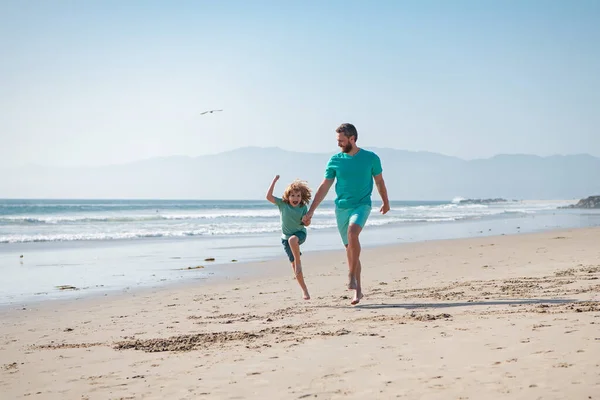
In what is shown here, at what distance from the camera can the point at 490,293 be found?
7379mm

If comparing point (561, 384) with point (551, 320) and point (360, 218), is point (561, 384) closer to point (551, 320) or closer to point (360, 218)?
point (551, 320)

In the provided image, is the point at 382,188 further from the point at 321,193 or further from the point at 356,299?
the point at 356,299

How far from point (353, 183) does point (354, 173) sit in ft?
0.40

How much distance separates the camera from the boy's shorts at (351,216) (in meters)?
7.17

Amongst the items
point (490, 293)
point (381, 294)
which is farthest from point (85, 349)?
point (490, 293)

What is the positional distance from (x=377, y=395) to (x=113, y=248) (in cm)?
1566

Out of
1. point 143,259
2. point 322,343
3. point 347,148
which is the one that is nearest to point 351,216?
point 347,148

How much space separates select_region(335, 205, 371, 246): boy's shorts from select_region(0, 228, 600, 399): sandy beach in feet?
3.01

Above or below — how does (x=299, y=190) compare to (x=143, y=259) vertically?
above

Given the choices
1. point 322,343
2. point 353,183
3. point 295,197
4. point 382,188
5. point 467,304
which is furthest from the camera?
point 295,197

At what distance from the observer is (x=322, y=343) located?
16.4ft

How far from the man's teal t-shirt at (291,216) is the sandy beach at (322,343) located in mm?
914

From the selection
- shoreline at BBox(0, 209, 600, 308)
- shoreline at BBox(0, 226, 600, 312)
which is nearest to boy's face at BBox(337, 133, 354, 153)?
shoreline at BBox(0, 226, 600, 312)

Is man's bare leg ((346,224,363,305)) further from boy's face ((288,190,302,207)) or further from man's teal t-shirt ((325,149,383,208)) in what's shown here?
boy's face ((288,190,302,207))
